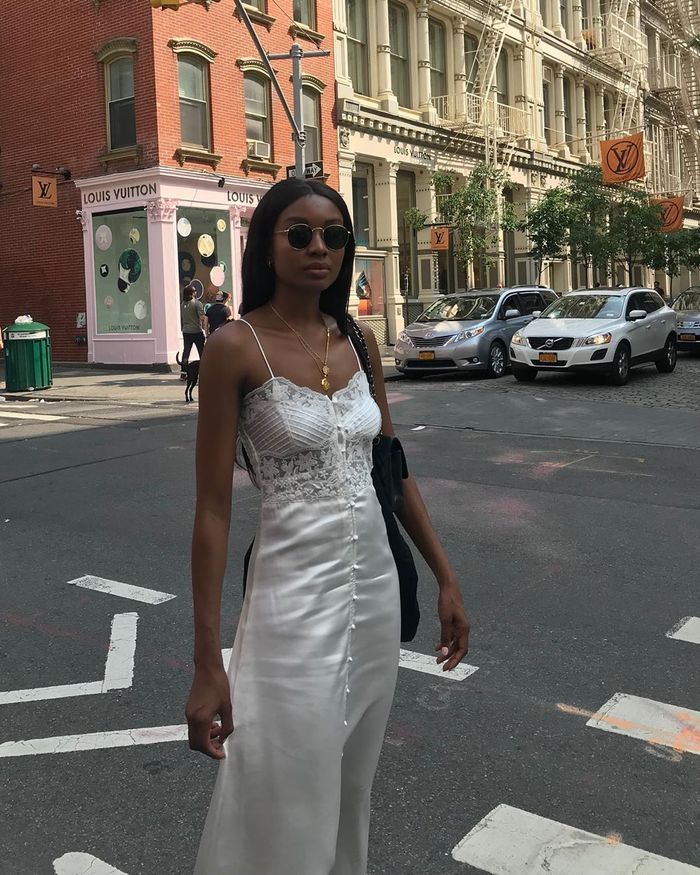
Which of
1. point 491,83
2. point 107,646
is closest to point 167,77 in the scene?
point 491,83

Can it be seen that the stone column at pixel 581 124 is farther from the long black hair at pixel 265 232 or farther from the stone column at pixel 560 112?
the long black hair at pixel 265 232

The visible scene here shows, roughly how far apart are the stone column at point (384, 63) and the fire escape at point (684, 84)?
1870cm

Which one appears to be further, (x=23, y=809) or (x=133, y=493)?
(x=133, y=493)

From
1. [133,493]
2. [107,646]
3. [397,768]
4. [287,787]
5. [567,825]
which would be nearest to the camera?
[287,787]

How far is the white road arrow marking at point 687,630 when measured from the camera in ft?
15.8

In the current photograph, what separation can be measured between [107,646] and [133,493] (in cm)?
375

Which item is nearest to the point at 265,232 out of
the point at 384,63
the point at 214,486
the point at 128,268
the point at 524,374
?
the point at 214,486

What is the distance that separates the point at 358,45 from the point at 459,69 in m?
4.28

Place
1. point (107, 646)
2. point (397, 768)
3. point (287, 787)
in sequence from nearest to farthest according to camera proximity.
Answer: point (287, 787) → point (397, 768) → point (107, 646)

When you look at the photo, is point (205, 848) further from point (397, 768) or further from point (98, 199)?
point (98, 199)

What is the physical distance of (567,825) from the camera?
3109 mm

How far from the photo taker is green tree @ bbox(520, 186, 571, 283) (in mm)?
28641

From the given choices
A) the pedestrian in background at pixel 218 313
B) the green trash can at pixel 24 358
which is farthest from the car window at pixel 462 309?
the green trash can at pixel 24 358

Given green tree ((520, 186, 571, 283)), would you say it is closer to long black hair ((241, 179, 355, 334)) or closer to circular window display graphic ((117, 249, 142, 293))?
circular window display graphic ((117, 249, 142, 293))
